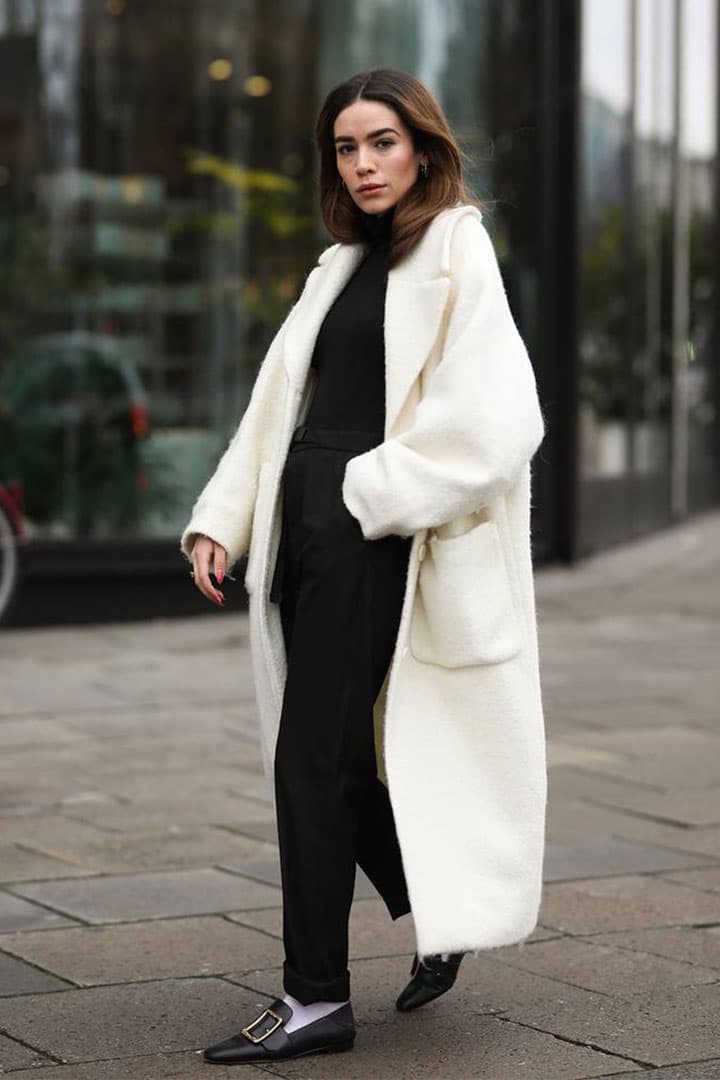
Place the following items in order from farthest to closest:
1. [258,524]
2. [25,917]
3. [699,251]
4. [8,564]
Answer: [699,251]
[8,564]
[25,917]
[258,524]

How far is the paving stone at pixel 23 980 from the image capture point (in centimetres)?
386

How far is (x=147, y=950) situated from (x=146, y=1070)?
771 millimetres

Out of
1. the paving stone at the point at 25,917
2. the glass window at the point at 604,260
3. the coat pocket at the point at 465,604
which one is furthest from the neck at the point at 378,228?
the glass window at the point at 604,260

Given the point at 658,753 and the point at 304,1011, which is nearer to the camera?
the point at 304,1011

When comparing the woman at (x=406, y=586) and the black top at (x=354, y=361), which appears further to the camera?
the black top at (x=354, y=361)

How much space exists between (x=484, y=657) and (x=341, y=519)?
35 cm

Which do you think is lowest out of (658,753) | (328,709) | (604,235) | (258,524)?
(658,753)

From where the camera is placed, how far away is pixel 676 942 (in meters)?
4.27

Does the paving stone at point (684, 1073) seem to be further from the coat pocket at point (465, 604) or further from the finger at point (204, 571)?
the finger at point (204, 571)

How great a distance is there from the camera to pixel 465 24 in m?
11.1

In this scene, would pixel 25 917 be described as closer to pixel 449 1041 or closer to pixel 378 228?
pixel 449 1041

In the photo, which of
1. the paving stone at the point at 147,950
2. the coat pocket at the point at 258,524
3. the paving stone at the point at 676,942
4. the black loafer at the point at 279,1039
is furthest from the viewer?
the paving stone at the point at 676,942

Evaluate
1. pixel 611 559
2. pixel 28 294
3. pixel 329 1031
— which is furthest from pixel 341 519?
pixel 611 559

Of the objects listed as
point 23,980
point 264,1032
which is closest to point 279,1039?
point 264,1032
